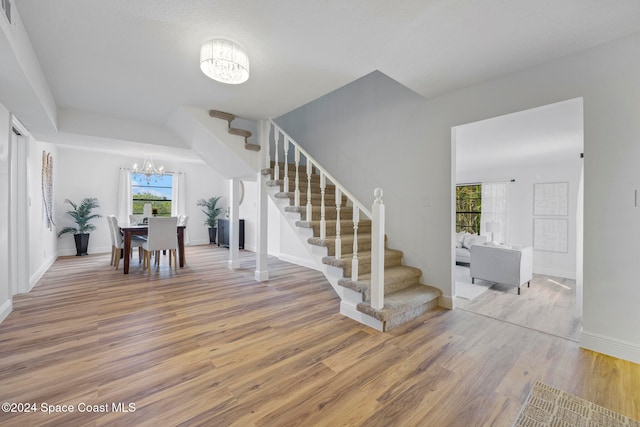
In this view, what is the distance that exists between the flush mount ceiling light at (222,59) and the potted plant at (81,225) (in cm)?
604

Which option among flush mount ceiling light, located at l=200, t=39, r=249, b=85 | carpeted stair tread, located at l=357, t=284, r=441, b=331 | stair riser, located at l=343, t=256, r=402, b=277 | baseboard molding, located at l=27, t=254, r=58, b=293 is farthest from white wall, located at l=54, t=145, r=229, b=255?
carpeted stair tread, located at l=357, t=284, r=441, b=331

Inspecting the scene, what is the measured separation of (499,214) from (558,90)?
4.23m

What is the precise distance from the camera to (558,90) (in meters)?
2.28

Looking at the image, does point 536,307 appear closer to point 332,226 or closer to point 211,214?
point 332,226

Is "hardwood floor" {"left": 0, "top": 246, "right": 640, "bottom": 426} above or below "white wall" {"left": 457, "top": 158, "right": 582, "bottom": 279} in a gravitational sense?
below

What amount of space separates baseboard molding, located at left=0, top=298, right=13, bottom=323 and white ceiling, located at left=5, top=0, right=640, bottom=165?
2.29 m

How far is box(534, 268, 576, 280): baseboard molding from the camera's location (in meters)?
4.79

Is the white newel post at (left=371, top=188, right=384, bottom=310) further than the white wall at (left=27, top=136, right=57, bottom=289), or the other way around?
the white wall at (left=27, top=136, right=57, bottom=289)

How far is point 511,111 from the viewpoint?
8.27 ft

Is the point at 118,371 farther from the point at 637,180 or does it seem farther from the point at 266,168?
the point at 637,180

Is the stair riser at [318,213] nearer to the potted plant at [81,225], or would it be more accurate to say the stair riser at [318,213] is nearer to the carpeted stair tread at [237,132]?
the carpeted stair tread at [237,132]

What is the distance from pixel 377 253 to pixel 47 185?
5.97 m

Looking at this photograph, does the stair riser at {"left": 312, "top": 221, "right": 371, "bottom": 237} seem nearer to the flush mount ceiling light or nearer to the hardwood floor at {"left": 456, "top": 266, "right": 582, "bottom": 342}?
the hardwood floor at {"left": 456, "top": 266, "right": 582, "bottom": 342}

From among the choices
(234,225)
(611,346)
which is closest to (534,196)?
(611,346)
